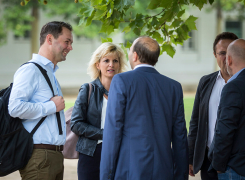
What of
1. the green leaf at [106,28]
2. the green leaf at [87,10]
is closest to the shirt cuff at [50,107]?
the green leaf at [87,10]

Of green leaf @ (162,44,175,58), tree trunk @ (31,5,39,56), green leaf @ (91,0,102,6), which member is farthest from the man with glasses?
tree trunk @ (31,5,39,56)

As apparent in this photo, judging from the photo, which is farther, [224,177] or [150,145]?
[224,177]

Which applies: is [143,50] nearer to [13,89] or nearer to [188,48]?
[13,89]

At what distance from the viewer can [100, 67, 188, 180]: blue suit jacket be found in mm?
2672

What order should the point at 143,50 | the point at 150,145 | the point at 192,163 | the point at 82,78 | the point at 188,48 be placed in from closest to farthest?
the point at 150,145
the point at 143,50
the point at 192,163
the point at 82,78
the point at 188,48

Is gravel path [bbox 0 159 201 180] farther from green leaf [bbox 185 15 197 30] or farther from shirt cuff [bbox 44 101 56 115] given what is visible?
shirt cuff [bbox 44 101 56 115]

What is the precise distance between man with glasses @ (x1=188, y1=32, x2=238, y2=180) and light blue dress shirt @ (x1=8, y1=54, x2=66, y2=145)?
1627 mm

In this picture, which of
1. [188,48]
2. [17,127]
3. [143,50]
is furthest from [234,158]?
[188,48]

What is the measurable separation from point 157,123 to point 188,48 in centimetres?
2671

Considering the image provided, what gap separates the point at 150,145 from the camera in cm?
269

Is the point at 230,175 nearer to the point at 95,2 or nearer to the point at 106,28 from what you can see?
the point at 95,2

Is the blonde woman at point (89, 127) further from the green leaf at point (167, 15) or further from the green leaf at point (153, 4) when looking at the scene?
the green leaf at point (167, 15)

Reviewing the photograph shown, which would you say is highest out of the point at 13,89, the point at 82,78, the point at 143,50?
the point at 143,50

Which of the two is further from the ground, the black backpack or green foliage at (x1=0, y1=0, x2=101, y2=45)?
green foliage at (x1=0, y1=0, x2=101, y2=45)
